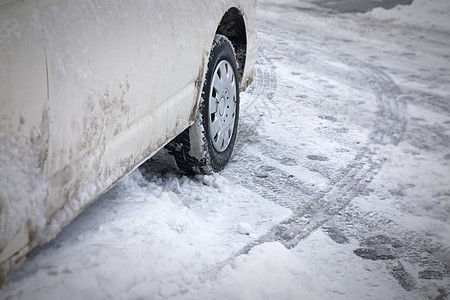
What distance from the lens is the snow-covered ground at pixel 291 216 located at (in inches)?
88.4

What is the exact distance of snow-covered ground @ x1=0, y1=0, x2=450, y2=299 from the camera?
2.24 m

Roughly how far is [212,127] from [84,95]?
142cm

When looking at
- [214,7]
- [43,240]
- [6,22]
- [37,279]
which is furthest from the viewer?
[214,7]

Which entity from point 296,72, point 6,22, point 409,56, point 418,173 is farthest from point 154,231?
point 409,56

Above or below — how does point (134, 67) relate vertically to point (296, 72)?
above

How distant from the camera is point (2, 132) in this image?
1464mm

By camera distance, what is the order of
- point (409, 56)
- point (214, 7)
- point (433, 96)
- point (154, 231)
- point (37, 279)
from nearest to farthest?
point (37, 279) → point (154, 231) → point (214, 7) → point (433, 96) → point (409, 56)

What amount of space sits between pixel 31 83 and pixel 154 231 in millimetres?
1212

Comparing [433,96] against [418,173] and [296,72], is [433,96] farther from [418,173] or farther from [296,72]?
[418,173]

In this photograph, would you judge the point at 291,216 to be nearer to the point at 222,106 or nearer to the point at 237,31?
the point at 222,106

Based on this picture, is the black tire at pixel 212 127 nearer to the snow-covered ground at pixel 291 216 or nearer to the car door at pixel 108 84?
the snow-covered ground at pixel 291 216

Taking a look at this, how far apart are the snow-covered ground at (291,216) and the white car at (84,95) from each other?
1.30ft

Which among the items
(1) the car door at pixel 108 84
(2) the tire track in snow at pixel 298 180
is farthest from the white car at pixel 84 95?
(2) the tire track in snow at pixel 298 180

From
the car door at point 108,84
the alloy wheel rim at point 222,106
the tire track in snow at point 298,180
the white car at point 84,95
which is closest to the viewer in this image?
the white car at point 84,95
